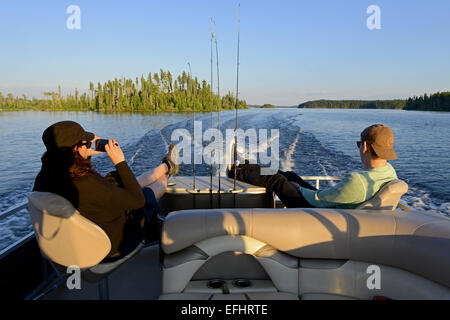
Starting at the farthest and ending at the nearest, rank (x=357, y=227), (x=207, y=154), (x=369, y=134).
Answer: (x=207, y=154)
(x=369, y=134)
(x=357, y=227)

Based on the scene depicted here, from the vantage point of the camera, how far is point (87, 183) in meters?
1.40

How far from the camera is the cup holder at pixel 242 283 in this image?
1.46 m

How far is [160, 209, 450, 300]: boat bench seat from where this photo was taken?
1.36 meters

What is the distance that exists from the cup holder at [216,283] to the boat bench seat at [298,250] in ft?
0.04

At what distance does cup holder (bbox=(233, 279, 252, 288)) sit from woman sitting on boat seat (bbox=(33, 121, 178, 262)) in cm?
69

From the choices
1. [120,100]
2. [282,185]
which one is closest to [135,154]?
[282,185]

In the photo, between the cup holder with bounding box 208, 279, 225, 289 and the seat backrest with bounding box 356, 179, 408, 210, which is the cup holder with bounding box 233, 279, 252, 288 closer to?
the cup holder with bounding box 208, 279, 225, 289

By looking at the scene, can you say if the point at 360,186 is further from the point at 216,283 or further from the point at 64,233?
the point at 64,233

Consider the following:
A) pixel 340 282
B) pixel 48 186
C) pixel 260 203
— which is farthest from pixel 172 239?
pixel 260 203

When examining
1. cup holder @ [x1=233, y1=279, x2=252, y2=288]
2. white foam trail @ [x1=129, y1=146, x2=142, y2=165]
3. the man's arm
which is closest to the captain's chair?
cup holder @ [x1=233, y1=279, x2=252, y2=288]

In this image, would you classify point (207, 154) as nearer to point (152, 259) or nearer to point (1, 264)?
point (152, 259)

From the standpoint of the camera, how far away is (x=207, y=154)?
9.56 meters

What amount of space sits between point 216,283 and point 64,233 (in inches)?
32.5
